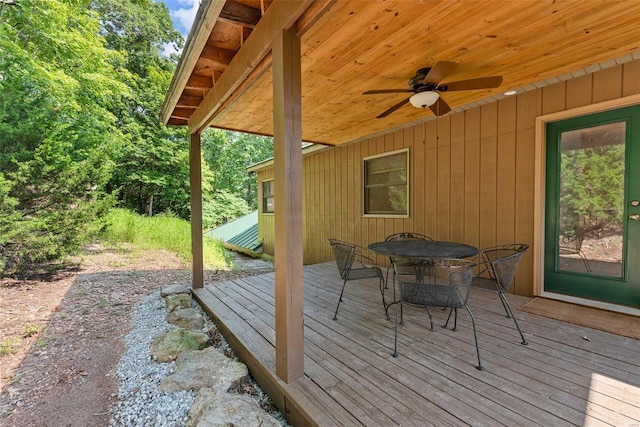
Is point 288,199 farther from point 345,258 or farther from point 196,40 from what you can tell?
point 196,40

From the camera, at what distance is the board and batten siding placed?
2754 millimetres

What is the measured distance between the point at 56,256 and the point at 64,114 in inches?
133

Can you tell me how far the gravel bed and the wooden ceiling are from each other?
2.40 meters

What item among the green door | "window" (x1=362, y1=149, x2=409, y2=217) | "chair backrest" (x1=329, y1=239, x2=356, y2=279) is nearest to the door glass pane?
the green door

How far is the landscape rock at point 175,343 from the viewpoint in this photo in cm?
235

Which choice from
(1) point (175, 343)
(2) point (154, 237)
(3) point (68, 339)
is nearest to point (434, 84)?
(1) point (175, 343)

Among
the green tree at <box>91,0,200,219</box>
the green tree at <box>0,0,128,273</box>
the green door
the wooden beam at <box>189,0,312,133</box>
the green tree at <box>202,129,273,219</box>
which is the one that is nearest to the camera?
the wooden beam at <box>189,0,312,133</box>

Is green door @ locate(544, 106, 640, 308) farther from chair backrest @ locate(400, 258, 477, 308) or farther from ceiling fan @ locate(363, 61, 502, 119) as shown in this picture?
chair backrest @ locate(400, 258, 477, 308)

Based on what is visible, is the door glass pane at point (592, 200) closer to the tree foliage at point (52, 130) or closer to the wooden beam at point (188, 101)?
the wooden beam at point (188, 101)

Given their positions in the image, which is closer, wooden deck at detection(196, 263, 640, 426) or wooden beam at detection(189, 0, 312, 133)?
wooden deck at detection(196, 263, 640, 426)

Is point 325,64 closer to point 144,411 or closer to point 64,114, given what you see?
point 144,411

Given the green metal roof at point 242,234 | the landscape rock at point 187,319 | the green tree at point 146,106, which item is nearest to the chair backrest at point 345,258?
the landscape rock at point 187,319

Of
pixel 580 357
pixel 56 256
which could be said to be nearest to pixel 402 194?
pixel 580 357

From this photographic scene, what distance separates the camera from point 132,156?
35.0ft
